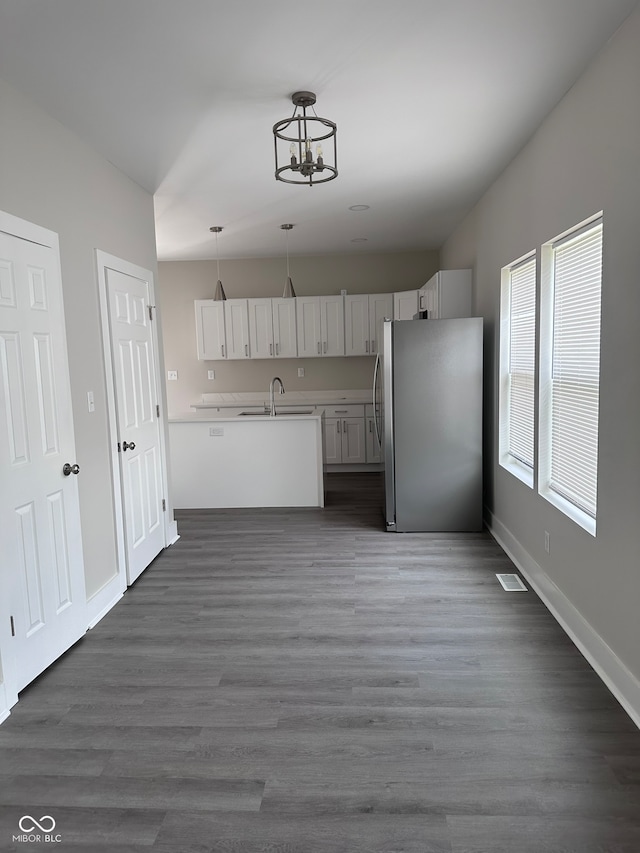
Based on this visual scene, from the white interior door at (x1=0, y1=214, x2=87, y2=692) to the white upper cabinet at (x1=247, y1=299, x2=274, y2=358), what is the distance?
424 centimetres

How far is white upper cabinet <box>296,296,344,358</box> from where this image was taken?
23.1ft

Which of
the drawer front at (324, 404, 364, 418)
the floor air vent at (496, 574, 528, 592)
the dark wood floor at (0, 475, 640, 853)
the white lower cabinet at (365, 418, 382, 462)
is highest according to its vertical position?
the drawer front at (324, 404, 364, 418)

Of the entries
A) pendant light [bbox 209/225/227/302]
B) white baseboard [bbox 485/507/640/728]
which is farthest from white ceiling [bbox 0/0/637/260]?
white baseboard [bbox 485/507/640/728]

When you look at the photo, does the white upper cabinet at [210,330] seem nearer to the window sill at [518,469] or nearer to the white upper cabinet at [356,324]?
the white upper cabinet at [356,324]

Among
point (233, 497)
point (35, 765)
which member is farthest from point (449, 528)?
point (35, 765)

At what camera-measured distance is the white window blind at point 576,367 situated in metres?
2.70

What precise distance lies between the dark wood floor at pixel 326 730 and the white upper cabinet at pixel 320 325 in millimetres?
4002

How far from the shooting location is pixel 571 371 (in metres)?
3.00

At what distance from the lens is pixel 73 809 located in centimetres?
183

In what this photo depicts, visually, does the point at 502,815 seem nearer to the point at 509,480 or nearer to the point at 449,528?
the point at 509,480

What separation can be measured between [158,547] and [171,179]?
2627 mm

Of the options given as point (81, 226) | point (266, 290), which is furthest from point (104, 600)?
point (266, 290)

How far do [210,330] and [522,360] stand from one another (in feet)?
14.0

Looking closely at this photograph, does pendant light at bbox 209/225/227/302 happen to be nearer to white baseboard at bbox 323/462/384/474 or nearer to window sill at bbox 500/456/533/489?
white baseboard at bbox 323/462/384/474
